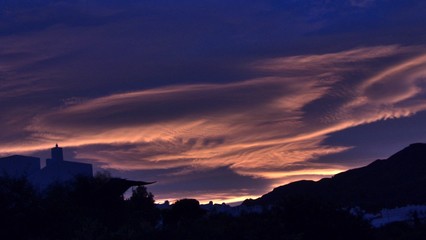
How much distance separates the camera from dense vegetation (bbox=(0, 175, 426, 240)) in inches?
1495

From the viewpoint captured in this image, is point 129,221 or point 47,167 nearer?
point 129,221

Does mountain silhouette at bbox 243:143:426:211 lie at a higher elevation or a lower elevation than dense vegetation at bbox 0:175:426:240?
higher

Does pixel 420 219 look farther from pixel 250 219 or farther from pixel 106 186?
pixel 250 219

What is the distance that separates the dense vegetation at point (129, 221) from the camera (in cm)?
3797

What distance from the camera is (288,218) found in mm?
40562

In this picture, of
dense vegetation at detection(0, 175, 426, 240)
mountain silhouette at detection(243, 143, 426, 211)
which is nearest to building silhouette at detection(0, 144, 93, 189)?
mountain silhouette at detection(243, 143, 426, 211)

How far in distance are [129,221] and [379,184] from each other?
5712 cm

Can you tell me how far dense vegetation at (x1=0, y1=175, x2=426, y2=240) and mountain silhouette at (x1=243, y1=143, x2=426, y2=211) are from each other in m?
33.9

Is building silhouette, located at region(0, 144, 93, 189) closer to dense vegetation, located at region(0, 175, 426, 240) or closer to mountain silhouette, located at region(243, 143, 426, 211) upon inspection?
mountain silhouette, located at region(243, 143, 426, 211)

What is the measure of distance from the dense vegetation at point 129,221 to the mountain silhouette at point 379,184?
33.9 m

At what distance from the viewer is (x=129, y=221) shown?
193 ft

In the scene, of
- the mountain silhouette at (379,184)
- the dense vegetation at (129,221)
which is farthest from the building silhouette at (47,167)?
the dense vegetation at (129,221)

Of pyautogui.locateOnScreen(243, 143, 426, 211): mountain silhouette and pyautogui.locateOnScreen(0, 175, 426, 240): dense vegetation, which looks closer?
pyautogui.locateOnScreen(0, 175, 426, 240): dense vegetation

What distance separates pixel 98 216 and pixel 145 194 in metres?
24.1
